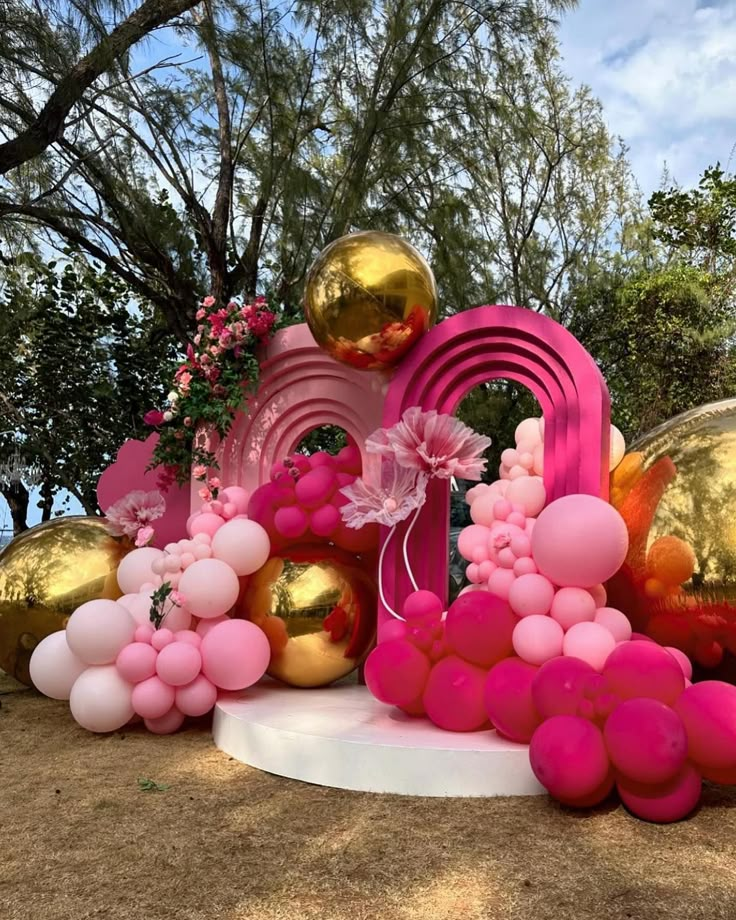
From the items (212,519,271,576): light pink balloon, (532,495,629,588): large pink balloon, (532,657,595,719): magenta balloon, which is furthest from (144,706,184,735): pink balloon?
(532,495,629,588): large pink balloon

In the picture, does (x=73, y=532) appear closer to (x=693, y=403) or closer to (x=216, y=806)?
(x=216, y=806)

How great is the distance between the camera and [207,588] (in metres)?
4.64

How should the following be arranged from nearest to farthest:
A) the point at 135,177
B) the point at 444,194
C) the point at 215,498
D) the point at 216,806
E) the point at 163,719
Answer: the point at 216,806 < the point at 163,719 < the point at 215,498 < the point at 135,177 < the point at 444,194

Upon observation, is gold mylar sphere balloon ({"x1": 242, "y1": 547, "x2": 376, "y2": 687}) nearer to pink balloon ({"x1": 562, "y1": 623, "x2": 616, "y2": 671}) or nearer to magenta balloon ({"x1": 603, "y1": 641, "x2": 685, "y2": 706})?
pink balloon ({"x1": 562, "y1": 623, "x2": 616, "y2": 671})

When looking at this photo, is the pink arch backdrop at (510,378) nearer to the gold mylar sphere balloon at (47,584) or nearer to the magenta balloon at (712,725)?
the magenta balloon at (712,725)

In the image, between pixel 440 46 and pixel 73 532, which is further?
pixel 440 46

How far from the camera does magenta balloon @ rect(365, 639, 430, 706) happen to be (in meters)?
4.02

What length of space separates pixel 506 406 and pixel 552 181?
15.2 feet

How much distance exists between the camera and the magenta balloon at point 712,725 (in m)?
3.04

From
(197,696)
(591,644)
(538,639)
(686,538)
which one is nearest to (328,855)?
(538,639)

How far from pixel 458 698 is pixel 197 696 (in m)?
1.60

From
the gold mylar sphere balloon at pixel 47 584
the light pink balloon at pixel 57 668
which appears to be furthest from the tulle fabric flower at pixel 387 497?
the gold mylar sphere balloon at pixel 47 584

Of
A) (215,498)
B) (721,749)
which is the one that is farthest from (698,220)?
(721,749)

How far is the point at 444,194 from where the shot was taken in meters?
10.5
